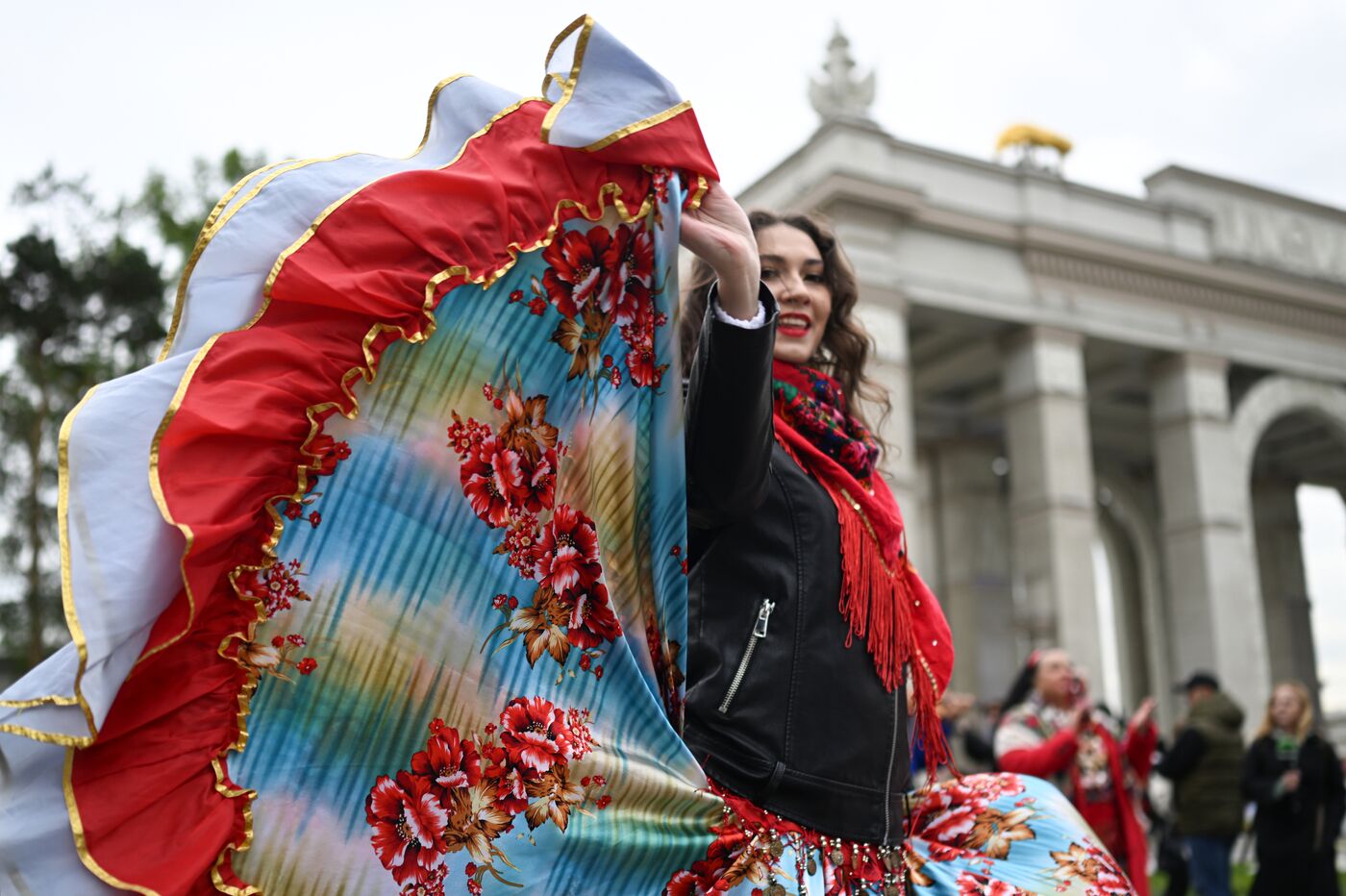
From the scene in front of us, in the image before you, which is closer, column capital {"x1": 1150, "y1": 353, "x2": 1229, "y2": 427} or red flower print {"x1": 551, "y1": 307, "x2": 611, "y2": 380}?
red flower print {"x1": 551, "y1": 307, "x2": 611, "y2": 380}

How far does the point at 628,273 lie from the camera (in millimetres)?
2062

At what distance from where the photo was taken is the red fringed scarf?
2297mm

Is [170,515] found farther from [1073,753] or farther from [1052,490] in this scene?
[1052,490]

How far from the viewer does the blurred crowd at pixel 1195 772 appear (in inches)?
261

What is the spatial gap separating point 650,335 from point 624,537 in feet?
1.10

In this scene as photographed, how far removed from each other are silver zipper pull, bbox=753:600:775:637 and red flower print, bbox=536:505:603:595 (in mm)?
314

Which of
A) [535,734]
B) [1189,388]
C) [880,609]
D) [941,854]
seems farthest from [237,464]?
[1189,388]

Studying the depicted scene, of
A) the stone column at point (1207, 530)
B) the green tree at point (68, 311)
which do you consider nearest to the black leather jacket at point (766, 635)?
the green tree at point (68, 311)

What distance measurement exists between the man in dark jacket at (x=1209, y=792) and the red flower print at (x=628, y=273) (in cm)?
757

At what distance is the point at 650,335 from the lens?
2105 mm

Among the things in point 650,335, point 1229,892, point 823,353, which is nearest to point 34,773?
point 650,335

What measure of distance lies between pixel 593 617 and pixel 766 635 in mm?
329

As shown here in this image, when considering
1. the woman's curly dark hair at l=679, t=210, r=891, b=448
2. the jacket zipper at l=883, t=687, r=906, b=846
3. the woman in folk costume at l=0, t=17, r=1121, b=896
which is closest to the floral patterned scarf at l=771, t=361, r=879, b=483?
the woman's curly dark hair at l=679, t=210, r=891, b=448

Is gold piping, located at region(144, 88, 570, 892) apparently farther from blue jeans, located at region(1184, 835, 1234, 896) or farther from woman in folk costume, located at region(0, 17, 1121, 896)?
blue jeans, located at region(1184, 835, 1234, 896)
